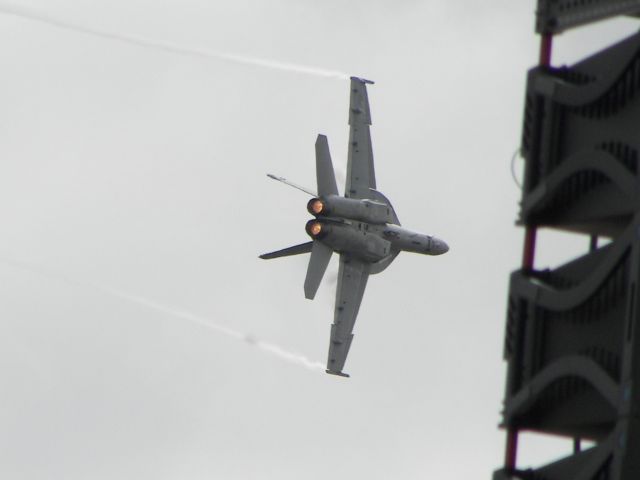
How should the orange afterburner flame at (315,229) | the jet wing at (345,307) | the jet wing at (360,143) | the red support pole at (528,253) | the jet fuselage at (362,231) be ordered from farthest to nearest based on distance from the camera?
the jet wing at (345,307)
the jet wing at (360,143)
the orange afterburner flame at (315,229)
the jet fuselage at (362,231)
the red support pole at (528,253)

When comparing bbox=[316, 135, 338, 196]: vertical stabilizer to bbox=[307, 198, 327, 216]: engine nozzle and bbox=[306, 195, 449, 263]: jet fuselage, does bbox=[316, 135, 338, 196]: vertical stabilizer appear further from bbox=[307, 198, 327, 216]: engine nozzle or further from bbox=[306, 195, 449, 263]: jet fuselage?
bbox=[307, 198, 327, 216]: engine nozzle

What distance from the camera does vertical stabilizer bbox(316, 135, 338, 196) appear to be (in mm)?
82250

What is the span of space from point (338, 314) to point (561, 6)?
1727 inches

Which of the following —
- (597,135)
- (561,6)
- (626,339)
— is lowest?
(626,339)

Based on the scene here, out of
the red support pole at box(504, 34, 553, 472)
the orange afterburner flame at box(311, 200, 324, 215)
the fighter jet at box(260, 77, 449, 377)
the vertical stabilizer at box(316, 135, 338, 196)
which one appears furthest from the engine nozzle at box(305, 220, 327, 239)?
the red support pole at box(504, 34, 553, 472)

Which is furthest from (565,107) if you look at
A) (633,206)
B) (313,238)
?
(313,238)

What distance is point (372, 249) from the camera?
290 feet

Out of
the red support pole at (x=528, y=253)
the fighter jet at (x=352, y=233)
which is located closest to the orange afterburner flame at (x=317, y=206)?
the fighter jet at (x=352, y=233)

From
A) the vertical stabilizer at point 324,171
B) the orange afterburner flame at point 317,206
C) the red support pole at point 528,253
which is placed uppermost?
the vertical stabilizer at point 324,171

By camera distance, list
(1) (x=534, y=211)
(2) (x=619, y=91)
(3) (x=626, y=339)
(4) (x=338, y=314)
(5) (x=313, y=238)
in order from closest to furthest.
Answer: (3) (x=626, y=339) → (2) (x=619, y=91) → (1) (x=534, y=211) → (5) (x=313, y=238) → (4) (x=338, y=314)

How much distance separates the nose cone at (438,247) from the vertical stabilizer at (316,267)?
984cm

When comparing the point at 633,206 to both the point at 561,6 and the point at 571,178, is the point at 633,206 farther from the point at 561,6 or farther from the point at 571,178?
the point at 561,6

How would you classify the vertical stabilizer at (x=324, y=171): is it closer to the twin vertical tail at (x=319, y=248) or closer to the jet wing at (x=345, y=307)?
the twin vertical tail at (x=319, y=248)

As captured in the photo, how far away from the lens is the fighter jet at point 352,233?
271 feet
